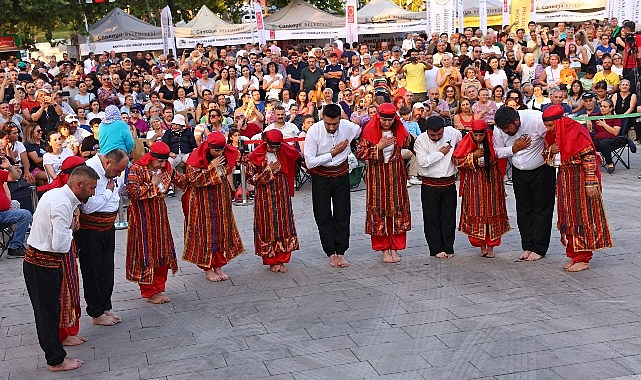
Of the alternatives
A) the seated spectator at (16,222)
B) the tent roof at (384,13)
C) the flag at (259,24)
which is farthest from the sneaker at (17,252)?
the tent roof at (384,13)

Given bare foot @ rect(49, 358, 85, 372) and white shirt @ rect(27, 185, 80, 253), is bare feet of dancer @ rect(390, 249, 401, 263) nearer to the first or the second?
bare foot @ rect(49, 358, 85, 372)

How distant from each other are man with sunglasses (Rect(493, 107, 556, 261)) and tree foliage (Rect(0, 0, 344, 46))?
61.6 ft

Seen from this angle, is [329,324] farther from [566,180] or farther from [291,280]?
[566,180]

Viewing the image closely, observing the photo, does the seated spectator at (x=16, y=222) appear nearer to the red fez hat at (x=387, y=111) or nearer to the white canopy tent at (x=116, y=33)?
the red fez hat at (x=387, y=111)

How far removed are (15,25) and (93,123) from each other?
15.8m

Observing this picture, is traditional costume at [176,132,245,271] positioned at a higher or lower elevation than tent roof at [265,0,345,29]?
lower

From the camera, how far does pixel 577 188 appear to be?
780 cm

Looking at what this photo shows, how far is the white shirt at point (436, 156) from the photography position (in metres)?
8.38

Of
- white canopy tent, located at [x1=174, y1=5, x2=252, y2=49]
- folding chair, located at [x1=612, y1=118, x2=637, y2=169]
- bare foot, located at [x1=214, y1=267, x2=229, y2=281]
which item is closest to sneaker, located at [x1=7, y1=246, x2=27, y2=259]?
bare foot, located at [x1=214, y1=267, x2=229, y2=281]

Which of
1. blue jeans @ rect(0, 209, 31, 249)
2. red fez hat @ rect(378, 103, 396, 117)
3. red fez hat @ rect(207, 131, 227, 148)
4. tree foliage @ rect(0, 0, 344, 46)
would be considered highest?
tree foliage @ rect(0, 0, 344, 46)

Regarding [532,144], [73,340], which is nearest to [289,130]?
[532,144]

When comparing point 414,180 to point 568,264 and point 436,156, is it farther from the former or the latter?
point 568,264

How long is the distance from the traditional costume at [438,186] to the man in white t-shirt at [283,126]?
12.1ft

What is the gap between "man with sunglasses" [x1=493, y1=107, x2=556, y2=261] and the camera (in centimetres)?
797
